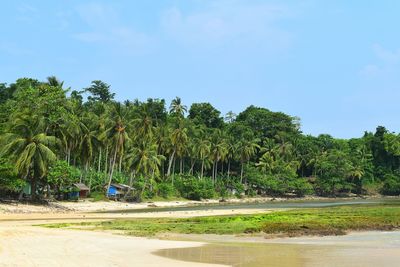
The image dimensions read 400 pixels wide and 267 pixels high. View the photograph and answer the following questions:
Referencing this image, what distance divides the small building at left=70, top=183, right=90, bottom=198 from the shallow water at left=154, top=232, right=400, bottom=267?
1961 inches

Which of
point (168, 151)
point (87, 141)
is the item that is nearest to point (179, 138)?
point (168, 151)

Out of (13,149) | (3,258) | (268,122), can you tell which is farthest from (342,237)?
(268,122)

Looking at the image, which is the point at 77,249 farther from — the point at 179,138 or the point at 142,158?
the point at 179,138

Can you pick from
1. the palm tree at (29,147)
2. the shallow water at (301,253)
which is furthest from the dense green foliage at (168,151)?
the shallow water at (301,253)

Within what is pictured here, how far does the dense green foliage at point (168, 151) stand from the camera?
62.5 m

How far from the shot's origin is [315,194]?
134625 millimetres

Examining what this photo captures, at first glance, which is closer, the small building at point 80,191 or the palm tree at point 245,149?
the small building at point 80,191

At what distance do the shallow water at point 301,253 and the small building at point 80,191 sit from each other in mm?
49815

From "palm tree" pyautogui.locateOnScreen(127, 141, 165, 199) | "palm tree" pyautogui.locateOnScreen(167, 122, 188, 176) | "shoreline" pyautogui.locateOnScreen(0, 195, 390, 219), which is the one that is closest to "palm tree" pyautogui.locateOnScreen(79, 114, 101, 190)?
"shoreline" pyautogui.locateOnScreen(0, 195, 390, 219)

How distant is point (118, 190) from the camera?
84.9 metres

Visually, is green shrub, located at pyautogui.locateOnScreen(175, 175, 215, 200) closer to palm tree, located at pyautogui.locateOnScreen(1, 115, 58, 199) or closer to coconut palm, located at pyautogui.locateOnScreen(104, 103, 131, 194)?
coconut palm, located at pyautogui.locateOnScreen(104, 103, 131, 194)

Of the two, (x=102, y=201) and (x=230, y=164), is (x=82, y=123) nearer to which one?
(x=102, y=201)

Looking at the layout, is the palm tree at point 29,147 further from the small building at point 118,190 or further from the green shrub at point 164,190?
the green shrub at point 164,190

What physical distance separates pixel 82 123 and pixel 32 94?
1059 cm
